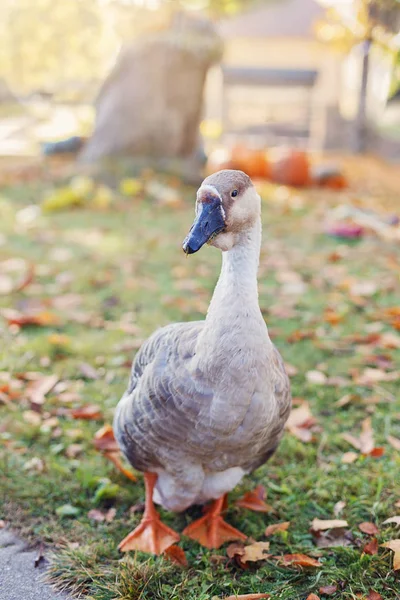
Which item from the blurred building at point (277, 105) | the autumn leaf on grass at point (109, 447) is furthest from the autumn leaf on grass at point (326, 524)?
the blurred building at point (277, 105)

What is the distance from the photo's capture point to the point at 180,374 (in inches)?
87.9

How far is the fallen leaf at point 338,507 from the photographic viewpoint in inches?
108

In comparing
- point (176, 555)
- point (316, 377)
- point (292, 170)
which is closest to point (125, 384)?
point (316, 377)

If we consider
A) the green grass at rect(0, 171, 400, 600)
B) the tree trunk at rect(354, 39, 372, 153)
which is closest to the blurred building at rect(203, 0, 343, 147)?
the tree trunk at rect(354, 39, 372, 153)

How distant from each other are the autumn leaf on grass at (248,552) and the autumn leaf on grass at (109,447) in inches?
26.9

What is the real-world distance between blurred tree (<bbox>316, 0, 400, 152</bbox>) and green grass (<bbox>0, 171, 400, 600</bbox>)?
6123 millimetres

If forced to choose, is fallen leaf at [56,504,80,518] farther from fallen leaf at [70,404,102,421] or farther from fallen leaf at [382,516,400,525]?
fallen leaf at [382,516,400,525]

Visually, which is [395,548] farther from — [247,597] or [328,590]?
[247,597]

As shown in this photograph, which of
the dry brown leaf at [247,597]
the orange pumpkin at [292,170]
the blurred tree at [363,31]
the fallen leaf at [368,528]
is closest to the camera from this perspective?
the dry brown leaf at [247,597]

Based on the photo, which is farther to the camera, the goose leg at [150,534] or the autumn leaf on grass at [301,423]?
the autumn leaf on grass at [301,423]

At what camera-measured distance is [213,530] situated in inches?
102

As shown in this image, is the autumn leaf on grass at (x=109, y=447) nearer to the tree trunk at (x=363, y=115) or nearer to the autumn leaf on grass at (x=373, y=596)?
the autumn leaf on grass at (x=373, y=596)

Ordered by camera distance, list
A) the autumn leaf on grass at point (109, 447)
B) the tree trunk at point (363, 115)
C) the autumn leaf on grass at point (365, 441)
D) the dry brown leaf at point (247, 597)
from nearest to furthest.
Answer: the dry brown leaf at point (247, 597), the autumn leaf on grass at point (109, 447), the autumn leaf on grass at point (365, 441), the tree trunk at point (363, 115)

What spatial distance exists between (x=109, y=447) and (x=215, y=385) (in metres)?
1.23
